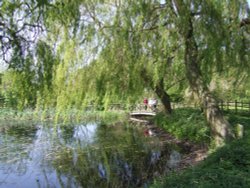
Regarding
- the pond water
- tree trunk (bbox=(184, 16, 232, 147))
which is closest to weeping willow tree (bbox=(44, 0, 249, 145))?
tree trunk (bbox=(184, 16, 232, 147))

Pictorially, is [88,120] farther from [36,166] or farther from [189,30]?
[189,30]

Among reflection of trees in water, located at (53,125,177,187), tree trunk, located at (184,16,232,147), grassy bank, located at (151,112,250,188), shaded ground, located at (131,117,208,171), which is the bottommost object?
reflection of trees in water, located at (53,125,177,187)

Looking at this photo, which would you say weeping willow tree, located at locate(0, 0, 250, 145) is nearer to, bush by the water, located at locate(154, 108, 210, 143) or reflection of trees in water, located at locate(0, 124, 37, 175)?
bush by the water, located at locate(154, 108, 210, 143)

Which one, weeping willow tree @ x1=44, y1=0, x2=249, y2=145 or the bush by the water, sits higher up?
weeping willow tree @ x1=44, y1=0, x2=249, y2=145

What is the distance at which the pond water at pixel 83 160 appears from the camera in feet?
26.1

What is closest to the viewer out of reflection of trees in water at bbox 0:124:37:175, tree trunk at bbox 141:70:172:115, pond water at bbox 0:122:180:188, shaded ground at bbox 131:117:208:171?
pond water at bbox 0:122:180:188

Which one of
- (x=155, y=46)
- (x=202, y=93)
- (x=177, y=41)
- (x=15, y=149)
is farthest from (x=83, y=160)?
(x=177, y=41)

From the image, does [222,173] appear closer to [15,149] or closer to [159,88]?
[159,88]

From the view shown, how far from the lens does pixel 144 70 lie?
9062 mm

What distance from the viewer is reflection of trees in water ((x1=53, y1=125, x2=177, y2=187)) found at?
796cm

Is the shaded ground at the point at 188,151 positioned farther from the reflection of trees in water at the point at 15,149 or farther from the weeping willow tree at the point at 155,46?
the reflection of trees in water at the point at 15,149

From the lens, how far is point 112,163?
9555mm

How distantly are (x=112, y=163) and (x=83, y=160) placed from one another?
0.95 m

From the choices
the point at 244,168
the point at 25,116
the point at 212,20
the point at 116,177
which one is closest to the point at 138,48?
the point at 212,20
